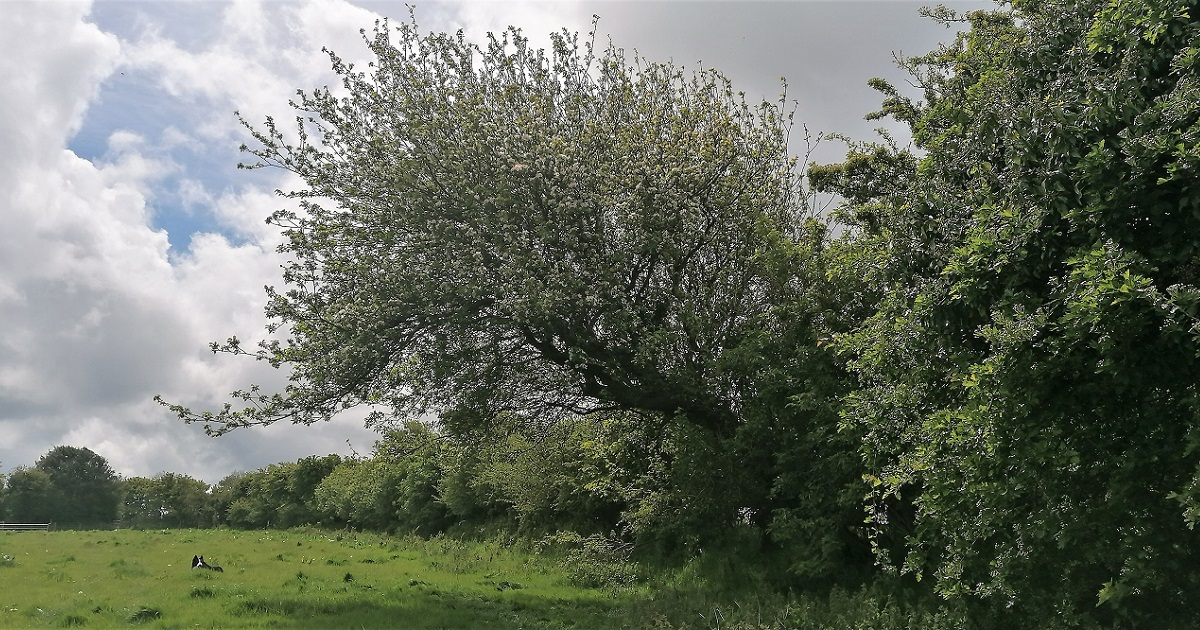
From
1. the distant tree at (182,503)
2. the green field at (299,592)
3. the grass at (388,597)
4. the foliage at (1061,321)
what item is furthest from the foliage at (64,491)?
the foliage at (1061,321)

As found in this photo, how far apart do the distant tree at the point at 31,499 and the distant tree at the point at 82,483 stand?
1.01 meters

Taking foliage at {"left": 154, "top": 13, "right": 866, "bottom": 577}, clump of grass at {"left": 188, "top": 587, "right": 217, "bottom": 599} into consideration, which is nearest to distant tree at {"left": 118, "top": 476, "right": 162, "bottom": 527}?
clump of grass at {"left": 188, "top": 587, "right": 217, "bottom": 599}

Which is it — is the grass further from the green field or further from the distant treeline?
the distant treeline

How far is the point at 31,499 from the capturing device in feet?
298

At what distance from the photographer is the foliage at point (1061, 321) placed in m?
7.57

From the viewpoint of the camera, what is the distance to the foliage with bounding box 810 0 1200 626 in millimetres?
7574

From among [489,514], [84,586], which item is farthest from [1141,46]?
[489,514]

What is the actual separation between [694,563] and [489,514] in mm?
22851

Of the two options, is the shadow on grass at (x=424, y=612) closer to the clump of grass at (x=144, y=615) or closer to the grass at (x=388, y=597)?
the grass at (x=388, y=597)

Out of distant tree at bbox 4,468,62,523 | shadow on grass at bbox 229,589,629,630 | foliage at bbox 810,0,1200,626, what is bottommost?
shadow on grass at bbox 229,589,629,630

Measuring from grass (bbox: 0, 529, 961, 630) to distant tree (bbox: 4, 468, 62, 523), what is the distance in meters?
75.8

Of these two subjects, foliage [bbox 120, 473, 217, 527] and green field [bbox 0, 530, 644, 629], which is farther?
foliage [bbox 120, 473, 217, 527]

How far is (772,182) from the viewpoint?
20.9m

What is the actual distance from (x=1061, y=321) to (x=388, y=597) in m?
17.1
